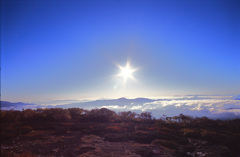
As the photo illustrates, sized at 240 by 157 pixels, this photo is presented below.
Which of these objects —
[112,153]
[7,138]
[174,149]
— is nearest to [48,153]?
[112,153]

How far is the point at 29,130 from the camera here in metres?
9.89

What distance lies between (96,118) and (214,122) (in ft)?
47.3

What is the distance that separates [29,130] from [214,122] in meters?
19.1

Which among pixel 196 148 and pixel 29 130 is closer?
pixel 196 148

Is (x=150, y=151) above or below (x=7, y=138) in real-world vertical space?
below

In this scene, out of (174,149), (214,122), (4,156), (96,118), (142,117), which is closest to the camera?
(4,156)

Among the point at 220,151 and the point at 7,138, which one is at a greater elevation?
the point at 7,138

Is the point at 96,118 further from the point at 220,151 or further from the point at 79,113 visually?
the point at 220,151

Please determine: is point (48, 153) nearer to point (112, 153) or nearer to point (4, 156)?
point (4, 156)

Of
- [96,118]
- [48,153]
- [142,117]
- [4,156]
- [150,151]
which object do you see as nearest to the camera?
[4,156]

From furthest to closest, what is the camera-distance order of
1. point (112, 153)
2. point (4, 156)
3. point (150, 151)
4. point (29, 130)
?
point (29, 130) < point (150, 151) < point (112, 153) < point (4, 156)

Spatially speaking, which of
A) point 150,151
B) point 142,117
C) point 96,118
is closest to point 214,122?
→ point 142,117

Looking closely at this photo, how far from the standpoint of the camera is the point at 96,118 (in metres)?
16.7

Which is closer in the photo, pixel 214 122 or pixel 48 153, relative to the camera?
pixel 48 153
